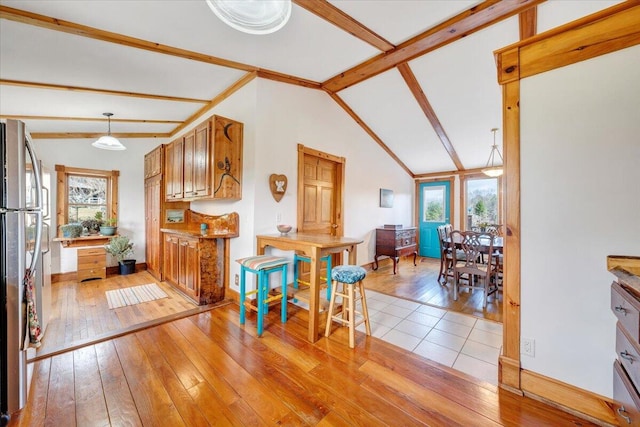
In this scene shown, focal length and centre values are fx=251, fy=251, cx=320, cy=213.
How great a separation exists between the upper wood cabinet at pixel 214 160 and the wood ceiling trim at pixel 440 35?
5.65 feet

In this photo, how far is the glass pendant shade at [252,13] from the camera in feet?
4.61

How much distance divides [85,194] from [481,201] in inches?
329

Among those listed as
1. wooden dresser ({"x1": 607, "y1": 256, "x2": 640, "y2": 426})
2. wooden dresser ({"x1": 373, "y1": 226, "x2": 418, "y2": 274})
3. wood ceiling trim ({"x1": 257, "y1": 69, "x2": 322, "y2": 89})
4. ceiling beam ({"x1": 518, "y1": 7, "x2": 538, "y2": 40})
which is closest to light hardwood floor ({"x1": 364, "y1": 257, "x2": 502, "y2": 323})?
wooden dresser ({"x1": 373, "y1": 226, "x2": 418, "y2": 274})

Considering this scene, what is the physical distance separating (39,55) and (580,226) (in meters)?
4.38

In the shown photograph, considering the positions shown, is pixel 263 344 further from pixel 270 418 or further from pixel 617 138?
pixel 617 138

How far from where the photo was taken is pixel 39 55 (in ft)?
7.29

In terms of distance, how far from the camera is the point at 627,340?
1.15 metres

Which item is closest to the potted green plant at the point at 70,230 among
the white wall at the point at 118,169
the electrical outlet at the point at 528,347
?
the white wall at the point at 118,169

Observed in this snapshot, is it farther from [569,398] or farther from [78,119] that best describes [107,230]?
[569,398]

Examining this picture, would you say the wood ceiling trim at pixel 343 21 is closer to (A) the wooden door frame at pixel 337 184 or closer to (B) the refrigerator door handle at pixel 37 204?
(A) the wooden door frame at pixel 337 184

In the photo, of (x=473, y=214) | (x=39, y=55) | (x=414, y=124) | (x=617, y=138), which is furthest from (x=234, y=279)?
(x=473, y=214)

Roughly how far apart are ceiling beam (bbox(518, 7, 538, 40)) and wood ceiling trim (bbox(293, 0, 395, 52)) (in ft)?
3.99

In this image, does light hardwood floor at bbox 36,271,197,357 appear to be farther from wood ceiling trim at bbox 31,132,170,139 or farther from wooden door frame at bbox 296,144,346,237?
wood ceiling trim at bbox 31,132,170,139

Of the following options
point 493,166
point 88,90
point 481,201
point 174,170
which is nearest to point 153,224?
point 174,170
